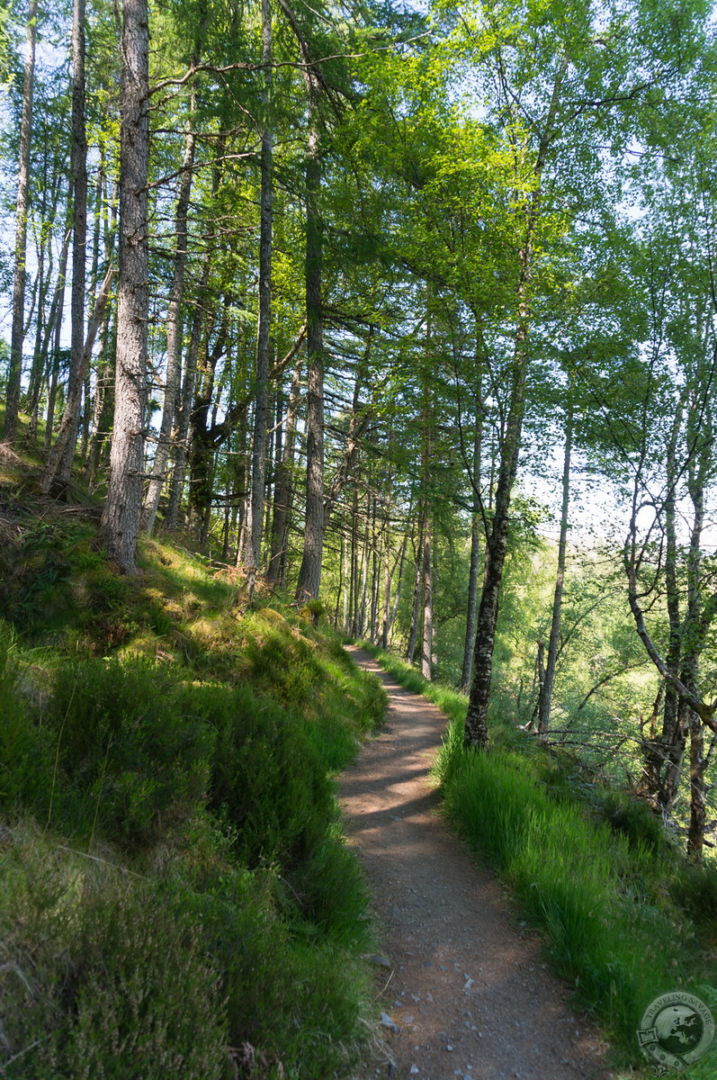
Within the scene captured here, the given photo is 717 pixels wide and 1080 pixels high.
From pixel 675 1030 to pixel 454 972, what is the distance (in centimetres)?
120

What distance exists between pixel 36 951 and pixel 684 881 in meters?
5.88

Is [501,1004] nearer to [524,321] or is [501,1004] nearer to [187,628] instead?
[187,628]

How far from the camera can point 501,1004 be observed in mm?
3018

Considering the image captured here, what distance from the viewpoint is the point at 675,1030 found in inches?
108

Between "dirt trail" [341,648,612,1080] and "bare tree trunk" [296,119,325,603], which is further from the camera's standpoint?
"bare tree trunk" [296,119,325,603]

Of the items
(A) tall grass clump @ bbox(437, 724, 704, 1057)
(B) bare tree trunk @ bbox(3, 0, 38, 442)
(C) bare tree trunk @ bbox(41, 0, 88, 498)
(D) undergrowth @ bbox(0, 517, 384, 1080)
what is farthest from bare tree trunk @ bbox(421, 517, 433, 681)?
(D) undergrowth @ bbox(0, 517, 384, 1080)

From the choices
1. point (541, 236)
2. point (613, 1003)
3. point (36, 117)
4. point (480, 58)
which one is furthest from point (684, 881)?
point (36, 117)

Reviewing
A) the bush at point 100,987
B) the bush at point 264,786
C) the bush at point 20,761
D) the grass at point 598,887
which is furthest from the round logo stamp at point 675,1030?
the bush at point 20,761

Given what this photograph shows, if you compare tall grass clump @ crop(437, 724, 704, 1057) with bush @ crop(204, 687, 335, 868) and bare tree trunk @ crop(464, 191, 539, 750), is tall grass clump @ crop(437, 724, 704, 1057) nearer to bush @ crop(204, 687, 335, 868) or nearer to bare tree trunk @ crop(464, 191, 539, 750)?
bare tree trunk @ crop(464, 191, 539, 750)

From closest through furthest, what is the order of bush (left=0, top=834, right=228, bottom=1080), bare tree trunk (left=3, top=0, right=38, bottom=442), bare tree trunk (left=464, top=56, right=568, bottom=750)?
bush (left=0, top=834, right=228, bottom=1080) → bare tree trunk (left=464, top=56, right=568, bottom=750) → bare tree trunk (left=3, top=0, right=38, bottom=442)

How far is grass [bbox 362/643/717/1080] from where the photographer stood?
9.89 feet

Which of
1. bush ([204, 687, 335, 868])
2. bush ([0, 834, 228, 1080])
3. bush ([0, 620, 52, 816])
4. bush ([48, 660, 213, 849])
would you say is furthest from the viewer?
bush ([204, 687, 335, 868])

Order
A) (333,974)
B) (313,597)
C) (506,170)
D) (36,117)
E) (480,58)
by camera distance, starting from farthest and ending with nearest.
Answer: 1. (36,117)
2. (313,597)
3. (480,58)
4. (506,170)
5. (333,974)

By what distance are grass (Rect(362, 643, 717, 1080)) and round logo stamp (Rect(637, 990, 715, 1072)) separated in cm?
5
